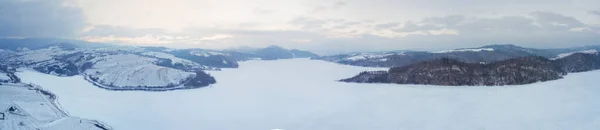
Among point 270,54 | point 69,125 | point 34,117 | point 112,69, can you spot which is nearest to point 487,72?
point 69,125

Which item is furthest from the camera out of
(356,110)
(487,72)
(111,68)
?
(111,68)

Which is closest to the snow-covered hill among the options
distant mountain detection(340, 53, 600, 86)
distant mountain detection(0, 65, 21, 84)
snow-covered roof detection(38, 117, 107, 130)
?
distant mountain detection(0, 65, 21, 84)

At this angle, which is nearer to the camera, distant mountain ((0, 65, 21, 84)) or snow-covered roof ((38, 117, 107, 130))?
snow-covered roof ((38, 117, 107, 130))

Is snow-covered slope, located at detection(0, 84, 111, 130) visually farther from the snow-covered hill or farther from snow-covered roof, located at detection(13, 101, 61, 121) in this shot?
the snow-covered hill

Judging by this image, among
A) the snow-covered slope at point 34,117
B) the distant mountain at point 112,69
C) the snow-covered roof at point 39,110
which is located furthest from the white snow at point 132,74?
the snow-covered roof at point 39,110

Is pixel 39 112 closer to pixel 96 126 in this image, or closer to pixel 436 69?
pixel 96 126

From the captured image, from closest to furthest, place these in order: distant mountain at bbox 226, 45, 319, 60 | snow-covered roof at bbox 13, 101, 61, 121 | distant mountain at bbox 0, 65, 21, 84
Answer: snow-covered roof at bbox 13, 101, 61, 121, distant mountain at bbox 0, 65, 21, 84, distant mountain at bbox 226, 45, 319, 60

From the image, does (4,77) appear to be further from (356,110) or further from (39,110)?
(356,110)
